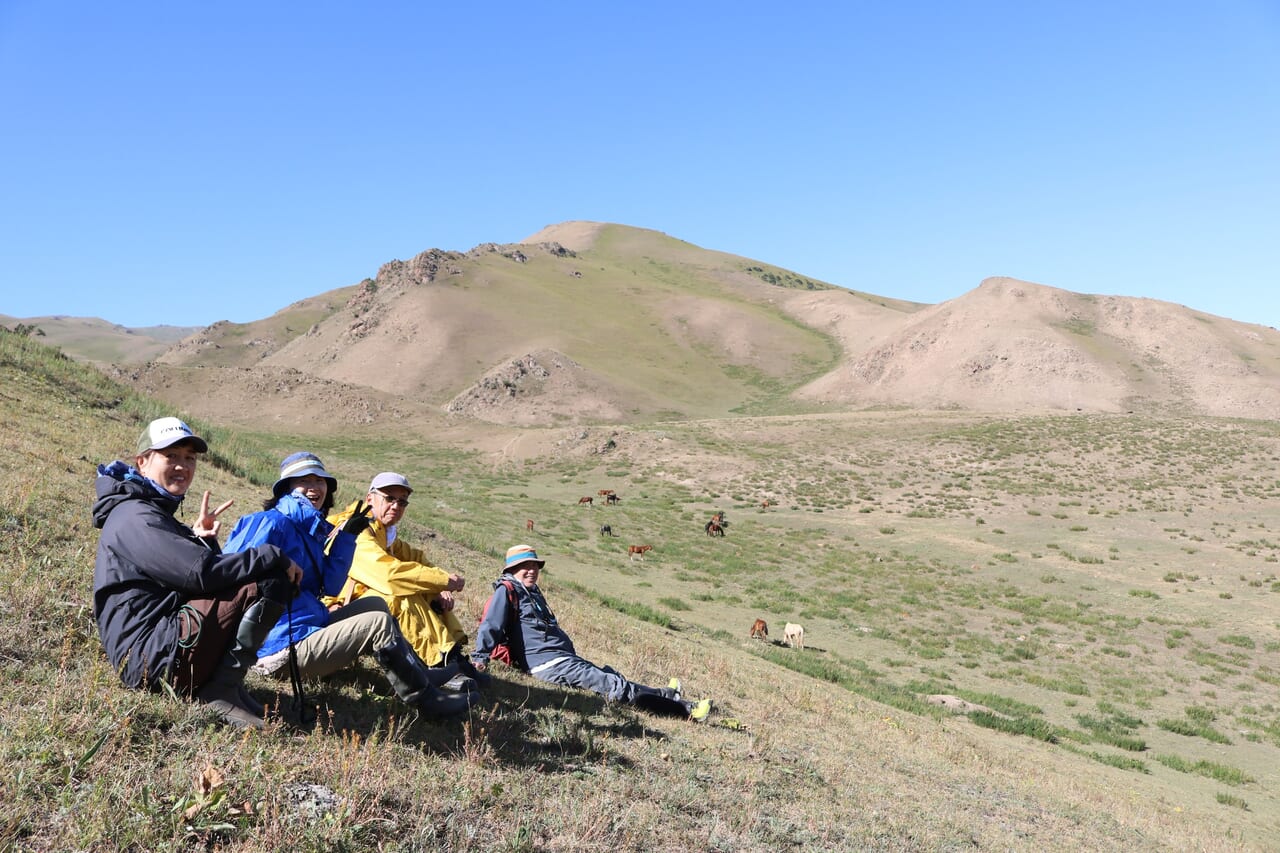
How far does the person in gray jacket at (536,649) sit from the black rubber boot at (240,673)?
2759mm

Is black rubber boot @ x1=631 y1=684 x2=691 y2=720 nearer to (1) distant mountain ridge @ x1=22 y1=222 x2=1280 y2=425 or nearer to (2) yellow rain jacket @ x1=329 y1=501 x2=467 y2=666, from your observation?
(2) yellow rain jacket @ x1=329 y1=501 x2=467 y2=666

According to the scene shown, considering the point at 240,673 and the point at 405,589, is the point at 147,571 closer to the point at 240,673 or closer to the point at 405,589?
the point at 240,673

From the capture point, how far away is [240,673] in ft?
14.5

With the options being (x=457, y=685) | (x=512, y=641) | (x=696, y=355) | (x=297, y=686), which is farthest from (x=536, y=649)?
(x=696, y=355)

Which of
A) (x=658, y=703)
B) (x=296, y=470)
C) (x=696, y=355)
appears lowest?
(x=658, y=703)

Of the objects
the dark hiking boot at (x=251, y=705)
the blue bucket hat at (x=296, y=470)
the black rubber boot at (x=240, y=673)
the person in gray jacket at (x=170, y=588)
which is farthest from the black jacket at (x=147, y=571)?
the blue bucket hat at (x=296, y=470)

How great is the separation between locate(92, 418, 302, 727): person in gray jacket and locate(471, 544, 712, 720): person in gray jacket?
300 cm

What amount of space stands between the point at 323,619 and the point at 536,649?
2705mm

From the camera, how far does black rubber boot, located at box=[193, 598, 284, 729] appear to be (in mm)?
4102

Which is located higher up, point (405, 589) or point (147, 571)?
point (147, 571)

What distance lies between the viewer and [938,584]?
75.3ft

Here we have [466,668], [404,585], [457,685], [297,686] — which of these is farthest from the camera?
[466,668]

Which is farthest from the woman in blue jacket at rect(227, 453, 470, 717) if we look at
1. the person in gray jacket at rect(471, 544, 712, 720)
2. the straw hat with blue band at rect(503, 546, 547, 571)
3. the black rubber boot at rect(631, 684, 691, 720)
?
the black rubber boot at rect(631, 684, 691, 720)

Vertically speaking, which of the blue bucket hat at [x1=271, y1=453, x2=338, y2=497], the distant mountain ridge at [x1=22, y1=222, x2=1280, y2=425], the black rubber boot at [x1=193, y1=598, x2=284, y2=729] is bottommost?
the black rubber boot at [x1=193, y1=598, x2=284, y2=729]
